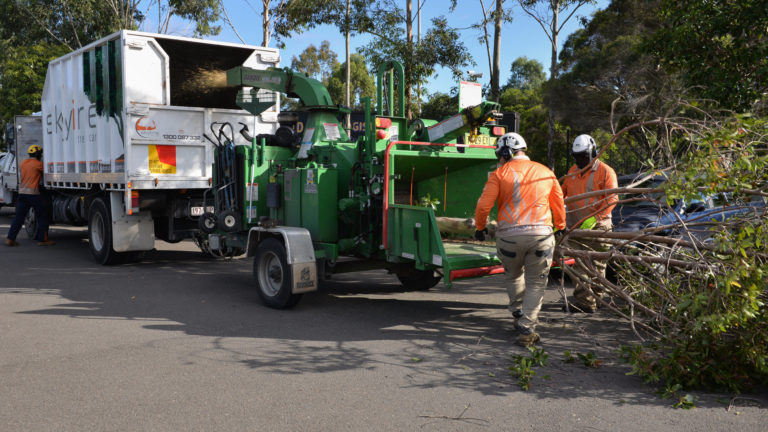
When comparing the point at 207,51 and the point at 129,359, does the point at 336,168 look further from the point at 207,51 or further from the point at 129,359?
the point at 207,51

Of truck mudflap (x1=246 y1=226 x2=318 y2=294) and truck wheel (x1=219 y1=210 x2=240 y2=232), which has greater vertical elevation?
truck wheel (x1=219 y1=210 x2=240 y2=232)

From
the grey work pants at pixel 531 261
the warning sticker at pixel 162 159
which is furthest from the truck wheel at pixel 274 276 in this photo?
the warning sticker at pixel 162 159

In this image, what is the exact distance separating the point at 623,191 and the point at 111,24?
29.1 meters

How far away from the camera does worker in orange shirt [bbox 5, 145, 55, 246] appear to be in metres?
12.3

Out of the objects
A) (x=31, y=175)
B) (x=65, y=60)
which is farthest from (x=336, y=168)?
(x=31, y=175)

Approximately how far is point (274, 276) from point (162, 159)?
3.65 m

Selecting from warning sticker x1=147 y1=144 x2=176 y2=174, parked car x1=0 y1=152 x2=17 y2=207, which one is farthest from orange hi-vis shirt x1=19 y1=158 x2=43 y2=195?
parked car x1=0 y1=152 x2=17 y2=207

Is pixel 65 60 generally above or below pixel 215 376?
above

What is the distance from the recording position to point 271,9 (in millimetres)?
22875

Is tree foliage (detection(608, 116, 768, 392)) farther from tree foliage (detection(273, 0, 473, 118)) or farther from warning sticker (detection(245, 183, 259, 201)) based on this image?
tree foliage (detection(273, 0, 473, 118))

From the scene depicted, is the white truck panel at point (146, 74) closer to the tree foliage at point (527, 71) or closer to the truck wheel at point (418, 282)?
the truck wheel at point (418, 282)

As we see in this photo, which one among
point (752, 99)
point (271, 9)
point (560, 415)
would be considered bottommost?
point (560, 415)

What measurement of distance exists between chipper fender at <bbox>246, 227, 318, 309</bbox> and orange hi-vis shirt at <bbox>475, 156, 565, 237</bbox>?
201 cm

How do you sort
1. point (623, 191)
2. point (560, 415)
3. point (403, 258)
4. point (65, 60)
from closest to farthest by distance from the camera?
point (560, 415), point (623, 191), point (403, 258), point (65, 60)
